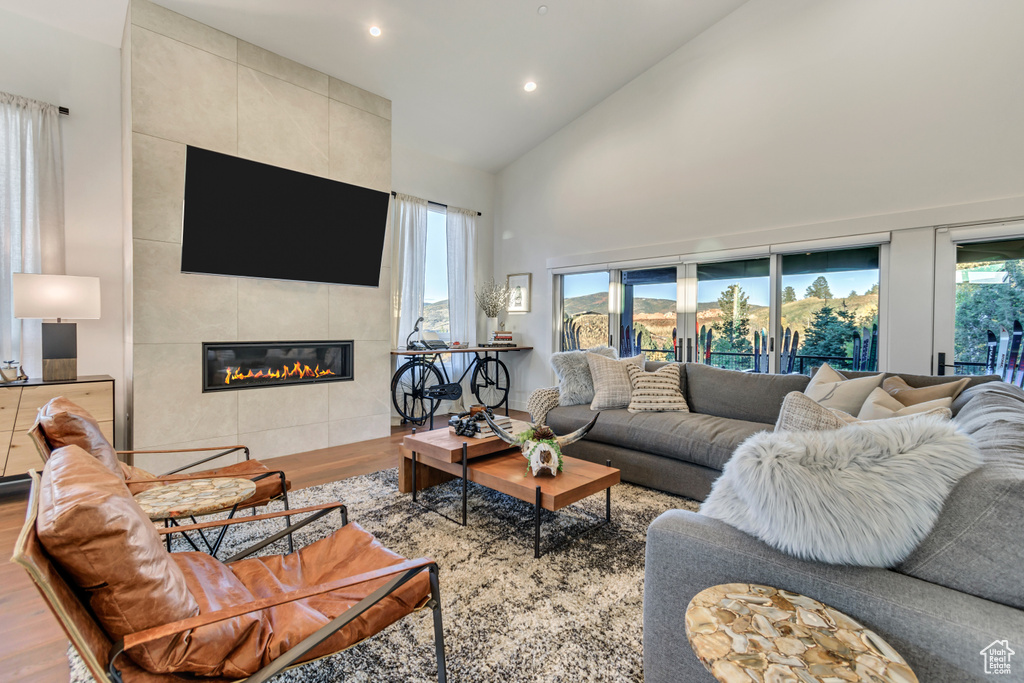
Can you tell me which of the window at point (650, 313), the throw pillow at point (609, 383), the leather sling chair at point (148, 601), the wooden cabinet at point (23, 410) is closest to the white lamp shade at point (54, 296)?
the wooden cabinet at point (23, 410)

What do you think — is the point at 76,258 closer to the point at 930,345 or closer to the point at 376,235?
the point at 376,235

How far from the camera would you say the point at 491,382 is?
6141 millimetres

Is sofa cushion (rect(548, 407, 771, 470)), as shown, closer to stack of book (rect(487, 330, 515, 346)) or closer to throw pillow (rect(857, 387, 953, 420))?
throw pillow (rect(857, 387, 953, 420))

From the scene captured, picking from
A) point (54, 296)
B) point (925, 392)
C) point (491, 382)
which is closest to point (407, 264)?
point (491, 382)

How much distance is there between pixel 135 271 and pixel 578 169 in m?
4.51

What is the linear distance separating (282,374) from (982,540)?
13.9 feet

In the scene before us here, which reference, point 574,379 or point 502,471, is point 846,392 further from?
point 502,471

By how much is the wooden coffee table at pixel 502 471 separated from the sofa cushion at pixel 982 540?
1.37 metres

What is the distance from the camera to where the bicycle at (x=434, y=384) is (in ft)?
16.2

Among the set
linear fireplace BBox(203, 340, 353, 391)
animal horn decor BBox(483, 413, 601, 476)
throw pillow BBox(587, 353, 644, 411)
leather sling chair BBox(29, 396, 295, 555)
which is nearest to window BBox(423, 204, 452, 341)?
linear fireplace BBox(203, 340, 353, 391)

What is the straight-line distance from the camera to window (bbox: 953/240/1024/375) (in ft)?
10.2

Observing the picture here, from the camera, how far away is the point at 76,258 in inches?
132

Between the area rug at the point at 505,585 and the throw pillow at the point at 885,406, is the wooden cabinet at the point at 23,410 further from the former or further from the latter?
the throw pillow at the point at 885,406

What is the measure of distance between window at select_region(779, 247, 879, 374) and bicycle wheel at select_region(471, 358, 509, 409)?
11.3ft
